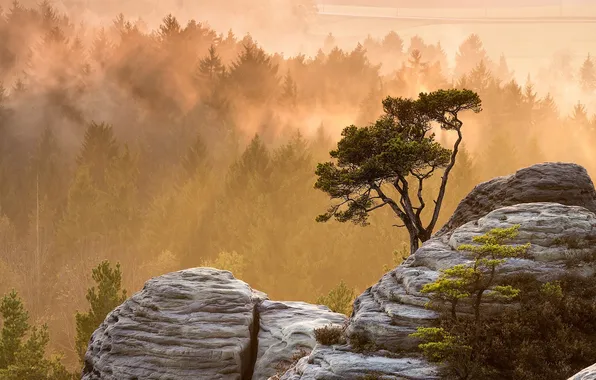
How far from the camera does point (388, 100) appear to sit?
93.4 feet

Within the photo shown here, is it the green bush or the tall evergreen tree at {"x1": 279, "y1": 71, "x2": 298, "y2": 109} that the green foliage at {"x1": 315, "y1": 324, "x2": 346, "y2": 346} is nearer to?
the green bush

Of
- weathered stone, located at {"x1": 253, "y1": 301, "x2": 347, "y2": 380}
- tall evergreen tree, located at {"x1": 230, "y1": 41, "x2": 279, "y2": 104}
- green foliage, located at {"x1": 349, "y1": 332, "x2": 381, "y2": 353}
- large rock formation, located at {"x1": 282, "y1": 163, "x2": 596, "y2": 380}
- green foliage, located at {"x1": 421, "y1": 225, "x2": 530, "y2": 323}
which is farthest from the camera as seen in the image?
tall evergreen tree, located at {"x1": 230, "y1": 41, "x2": 279, "y2": 104}

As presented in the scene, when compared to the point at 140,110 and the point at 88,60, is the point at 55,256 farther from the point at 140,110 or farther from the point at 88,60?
the point at 88,60

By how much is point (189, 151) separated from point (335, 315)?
7558cm

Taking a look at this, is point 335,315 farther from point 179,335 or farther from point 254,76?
point 254,76

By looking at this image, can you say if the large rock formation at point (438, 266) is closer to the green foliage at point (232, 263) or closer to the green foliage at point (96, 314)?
the green foliage at point (96, 314)

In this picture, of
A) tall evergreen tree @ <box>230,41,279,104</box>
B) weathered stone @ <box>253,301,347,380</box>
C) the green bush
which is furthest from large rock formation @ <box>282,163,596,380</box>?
tall evergreen tree @ <box>230,41,279,104</box>

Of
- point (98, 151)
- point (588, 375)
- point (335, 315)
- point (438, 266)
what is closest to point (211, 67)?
point (98, 151)

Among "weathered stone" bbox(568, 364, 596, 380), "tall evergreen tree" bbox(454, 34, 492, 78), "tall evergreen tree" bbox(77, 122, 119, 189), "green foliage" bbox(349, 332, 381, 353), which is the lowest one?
"weathered stone" bbox(568, 364, 596, 380)

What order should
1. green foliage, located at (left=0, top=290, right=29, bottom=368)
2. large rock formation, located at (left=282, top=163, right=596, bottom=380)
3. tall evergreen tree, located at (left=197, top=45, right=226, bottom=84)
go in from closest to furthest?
1. large rock formation, located at (left=282, top=163, right=596, bottom=380)
2. green foliage, located at (left=0, top=290, right=29, bottom=368)
3. tall evergreen tree, located at (left=197, top=45, right=226, bottom=84)

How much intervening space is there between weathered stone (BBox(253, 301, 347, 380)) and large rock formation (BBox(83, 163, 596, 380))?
5 cm

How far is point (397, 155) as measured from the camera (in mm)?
25531

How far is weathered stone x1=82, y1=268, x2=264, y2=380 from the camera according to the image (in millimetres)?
27234

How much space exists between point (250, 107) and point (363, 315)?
103 metres
